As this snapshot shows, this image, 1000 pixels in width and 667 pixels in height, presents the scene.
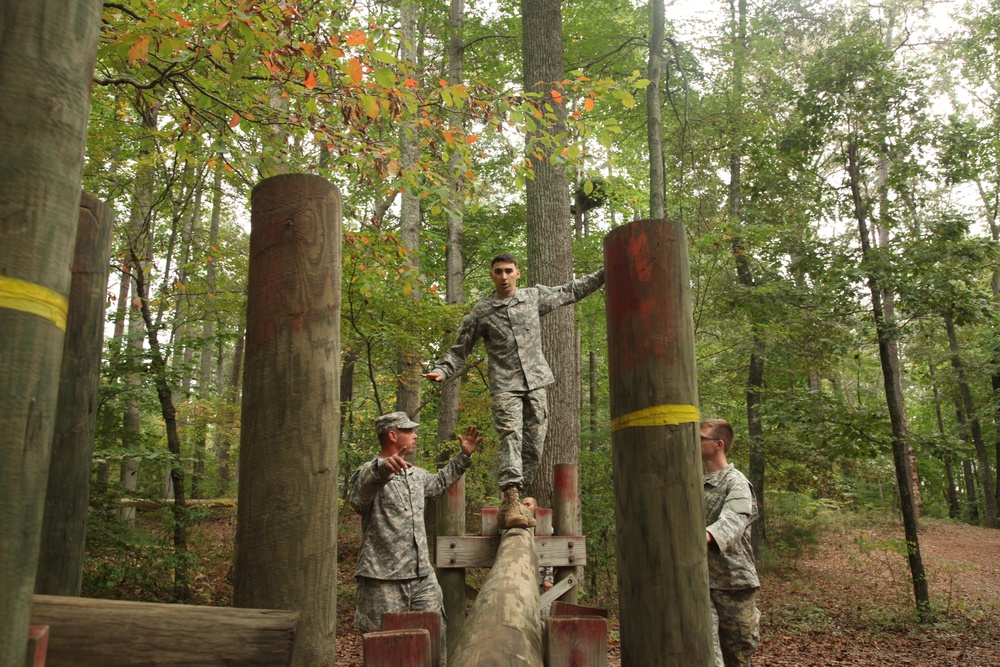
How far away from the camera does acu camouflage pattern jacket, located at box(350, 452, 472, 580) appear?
440 centimetres

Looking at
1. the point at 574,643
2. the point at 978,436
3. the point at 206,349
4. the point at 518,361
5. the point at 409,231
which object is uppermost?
the point at 409,231

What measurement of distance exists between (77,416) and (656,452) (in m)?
2.77

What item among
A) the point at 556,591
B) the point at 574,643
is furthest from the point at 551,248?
the point at 574,643

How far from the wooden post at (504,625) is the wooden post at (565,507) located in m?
2.61

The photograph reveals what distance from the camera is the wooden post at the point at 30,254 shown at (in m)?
1.44

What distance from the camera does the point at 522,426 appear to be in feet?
16.6

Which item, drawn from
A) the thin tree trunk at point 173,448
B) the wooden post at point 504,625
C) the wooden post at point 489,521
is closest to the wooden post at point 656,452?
the wooden post at point 504,625

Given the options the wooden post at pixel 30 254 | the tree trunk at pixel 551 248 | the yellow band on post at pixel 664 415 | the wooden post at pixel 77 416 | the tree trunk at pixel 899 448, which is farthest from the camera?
the tree trunk at pixel 899 448

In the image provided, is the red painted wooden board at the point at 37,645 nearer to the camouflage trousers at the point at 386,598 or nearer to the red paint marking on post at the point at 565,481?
the camouflage trousers at the point at 386,598

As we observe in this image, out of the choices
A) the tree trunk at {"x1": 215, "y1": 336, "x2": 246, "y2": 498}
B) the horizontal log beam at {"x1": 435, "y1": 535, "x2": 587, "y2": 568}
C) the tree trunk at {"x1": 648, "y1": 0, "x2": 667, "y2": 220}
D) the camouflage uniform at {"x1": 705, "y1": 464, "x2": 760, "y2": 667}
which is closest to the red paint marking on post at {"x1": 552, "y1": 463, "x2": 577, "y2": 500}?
the horizontal log beam at {"x1": 435, "y1": 535, "x2": 587, "y2": 568}

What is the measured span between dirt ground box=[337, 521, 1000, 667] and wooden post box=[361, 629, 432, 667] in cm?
661

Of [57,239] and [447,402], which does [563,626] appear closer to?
[57,239]

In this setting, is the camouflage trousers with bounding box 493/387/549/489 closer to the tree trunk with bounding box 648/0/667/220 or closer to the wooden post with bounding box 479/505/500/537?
the wooden post with bounding box 479/505/500/537

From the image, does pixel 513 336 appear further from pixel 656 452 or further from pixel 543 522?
pixel 656 452
